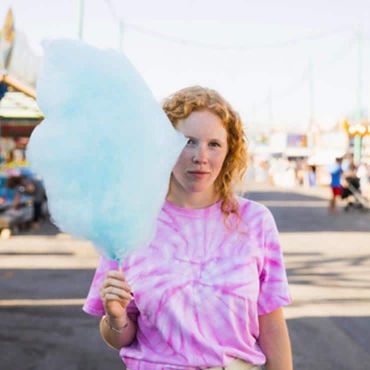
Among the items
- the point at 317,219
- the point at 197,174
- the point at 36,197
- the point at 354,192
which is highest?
the point at 197,174

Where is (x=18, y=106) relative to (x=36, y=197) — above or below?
above

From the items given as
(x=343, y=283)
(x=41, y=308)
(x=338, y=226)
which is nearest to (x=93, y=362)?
(x=41, y=308)

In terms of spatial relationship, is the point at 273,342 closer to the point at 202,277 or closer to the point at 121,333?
the point at 202,277

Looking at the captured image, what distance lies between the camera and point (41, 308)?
23.7 ft

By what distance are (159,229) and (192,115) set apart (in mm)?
312

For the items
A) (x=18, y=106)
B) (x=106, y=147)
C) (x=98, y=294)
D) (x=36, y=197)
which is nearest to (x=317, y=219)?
(x=36, y=197)

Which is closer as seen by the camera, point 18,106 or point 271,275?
point 271,275

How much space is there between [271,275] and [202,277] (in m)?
0.22

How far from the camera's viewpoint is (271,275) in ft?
6.66

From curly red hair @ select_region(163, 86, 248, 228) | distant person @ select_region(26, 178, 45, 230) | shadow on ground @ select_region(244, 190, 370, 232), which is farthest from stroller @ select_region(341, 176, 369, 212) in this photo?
curly red hair @ select_region(163, 86, 248, 228)

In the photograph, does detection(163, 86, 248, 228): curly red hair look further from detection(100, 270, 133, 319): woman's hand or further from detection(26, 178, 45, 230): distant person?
detection(26, 178, 45, 230): distant person

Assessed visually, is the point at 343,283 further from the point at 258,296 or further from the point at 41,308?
the point at 258,296

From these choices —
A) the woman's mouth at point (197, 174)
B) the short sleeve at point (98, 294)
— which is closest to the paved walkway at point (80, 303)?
the short sleeve at point (98, 294)

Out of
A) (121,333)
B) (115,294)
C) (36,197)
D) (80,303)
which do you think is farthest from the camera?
(36,197)
